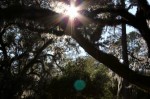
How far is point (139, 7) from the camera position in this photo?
9.59 metres

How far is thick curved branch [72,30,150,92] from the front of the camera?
27.4 ft

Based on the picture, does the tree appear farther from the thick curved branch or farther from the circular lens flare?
the circular lens flare

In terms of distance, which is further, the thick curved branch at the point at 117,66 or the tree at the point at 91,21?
the tree at the point at 91,21

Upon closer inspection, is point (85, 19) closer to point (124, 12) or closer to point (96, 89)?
Result: point (124, 12)

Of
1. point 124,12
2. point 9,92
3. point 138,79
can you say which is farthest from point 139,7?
point 9,92

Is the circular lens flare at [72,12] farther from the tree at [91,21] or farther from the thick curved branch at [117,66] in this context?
the thick curved branch at [117,66]

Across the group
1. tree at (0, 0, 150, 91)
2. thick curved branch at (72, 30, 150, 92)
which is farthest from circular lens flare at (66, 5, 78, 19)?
thick curved branch at (72, 30, 150, 92)

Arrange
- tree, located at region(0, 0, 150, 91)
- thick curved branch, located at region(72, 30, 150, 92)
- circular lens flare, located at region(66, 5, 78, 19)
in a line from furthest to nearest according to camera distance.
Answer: circular lens flare, located at region(66, 5, 78, 19) < tree, located at region(0, 0, 150, 91) < thick curved branch, located at region(72, 30, 150, 92)

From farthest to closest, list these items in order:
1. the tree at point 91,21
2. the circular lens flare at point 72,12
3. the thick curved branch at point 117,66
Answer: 1. the circular lens flare at point 72,12
2. the tree at point 91,21
3. the thick curved branch at point 117,66

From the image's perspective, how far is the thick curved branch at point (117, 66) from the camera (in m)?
8.36

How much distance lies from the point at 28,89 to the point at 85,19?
16884 millimetres

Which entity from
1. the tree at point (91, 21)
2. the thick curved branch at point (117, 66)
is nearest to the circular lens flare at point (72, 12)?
the tree at point (91, 21)

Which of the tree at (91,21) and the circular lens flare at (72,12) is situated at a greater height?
the circular lens flare at (72,12)

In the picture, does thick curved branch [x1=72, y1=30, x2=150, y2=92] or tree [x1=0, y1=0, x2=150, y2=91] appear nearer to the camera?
thick curved branch [x1=72, y1=30, x2=150, y2=92]
